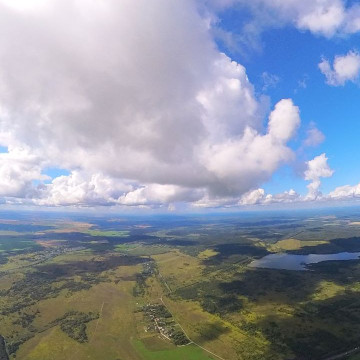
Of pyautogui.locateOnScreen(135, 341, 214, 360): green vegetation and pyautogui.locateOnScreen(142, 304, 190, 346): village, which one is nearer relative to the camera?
pyautogui.locateOnScreen(135, 341, 214, 360): green vegetation

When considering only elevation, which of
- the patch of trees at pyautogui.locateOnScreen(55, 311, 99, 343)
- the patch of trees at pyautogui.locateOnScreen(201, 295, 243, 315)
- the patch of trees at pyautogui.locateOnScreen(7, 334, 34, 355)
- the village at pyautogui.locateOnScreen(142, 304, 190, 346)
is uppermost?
the patch of trees at pyautogui.locateOnScreen(201, 295, 243, 315)

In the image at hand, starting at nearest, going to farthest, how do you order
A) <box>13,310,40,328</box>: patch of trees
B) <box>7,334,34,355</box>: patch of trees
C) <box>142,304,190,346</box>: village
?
1. <box>7,334,34,355</box>: patch of trees
2. <box>142,304,190,346</box>: village
3. <box>13,310,40,328</box>: patch of trees

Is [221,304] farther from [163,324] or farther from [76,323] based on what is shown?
[76,323]

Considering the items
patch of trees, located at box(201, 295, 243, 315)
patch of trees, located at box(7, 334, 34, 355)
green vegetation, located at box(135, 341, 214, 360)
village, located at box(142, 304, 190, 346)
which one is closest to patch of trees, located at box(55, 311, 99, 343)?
patch of trees, located at box(7, 334, 34, 355)

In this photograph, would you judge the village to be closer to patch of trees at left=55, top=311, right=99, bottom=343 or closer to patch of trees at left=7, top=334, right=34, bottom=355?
patch of trees at left=55, top=311, right=99, bottom=343

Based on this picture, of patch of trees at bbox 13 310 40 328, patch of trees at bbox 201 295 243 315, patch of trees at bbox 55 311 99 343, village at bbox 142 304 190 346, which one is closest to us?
village at bbox 142 304 190 346

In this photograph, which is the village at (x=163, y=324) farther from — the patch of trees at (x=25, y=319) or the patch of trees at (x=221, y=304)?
the patch of trees at (x=25, y=319)

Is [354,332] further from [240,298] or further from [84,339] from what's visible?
[84,339]

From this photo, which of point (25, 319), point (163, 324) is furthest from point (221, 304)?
point (25, 319)

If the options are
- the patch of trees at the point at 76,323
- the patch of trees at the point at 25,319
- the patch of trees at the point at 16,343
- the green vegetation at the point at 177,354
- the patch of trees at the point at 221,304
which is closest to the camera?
the green vegetation at the point at 177,354

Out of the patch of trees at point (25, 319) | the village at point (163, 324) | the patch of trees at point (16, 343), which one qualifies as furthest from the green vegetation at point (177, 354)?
the patch of trees at point (25, 319)

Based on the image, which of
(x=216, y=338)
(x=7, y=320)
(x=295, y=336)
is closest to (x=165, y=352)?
(x=216, y=338)
